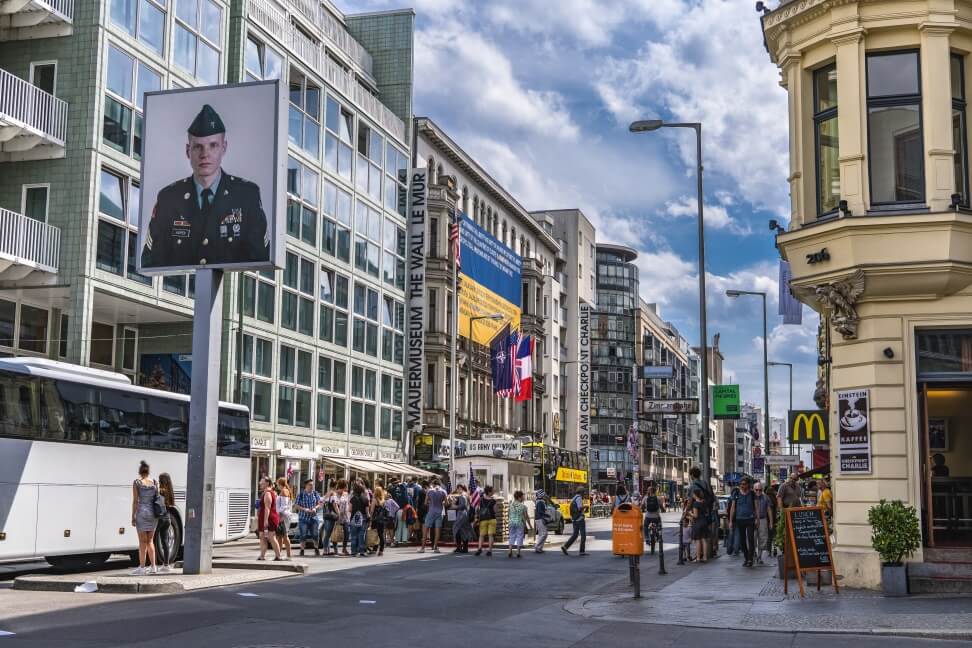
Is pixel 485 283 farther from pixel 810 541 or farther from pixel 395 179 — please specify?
pixel 810 541

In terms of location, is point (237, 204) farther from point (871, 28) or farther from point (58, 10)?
point (58, 10)

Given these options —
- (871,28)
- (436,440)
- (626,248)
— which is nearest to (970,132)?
(871,28)

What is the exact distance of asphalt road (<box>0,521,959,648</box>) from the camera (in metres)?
11.8

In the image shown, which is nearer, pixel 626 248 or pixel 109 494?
pixel 109 494

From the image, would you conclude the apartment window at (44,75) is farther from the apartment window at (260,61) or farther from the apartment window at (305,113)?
the apartment window at (305,113)

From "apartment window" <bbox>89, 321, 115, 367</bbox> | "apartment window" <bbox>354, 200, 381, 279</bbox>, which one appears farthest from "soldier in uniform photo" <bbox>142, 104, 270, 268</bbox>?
"apartment window" <bbox>354, 200, 381, 279</bbox>

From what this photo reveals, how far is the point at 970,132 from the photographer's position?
18.0 meters

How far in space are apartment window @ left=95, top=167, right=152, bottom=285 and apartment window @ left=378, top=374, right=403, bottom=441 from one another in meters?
21.4

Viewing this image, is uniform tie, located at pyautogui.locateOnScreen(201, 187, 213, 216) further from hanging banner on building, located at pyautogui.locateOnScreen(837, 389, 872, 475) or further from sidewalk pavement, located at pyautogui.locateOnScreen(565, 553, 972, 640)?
hanging banner on building, located at pyautogui.locateOnScreen(837, 389, 872, 475)

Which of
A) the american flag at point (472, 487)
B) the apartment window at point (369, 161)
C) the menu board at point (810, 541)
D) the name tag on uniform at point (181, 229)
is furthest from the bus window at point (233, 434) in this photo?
the apartment window at point (369, 161)

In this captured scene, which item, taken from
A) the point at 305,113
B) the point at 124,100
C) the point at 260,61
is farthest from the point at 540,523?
the point at 305,113

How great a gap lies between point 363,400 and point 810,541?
1462 inches

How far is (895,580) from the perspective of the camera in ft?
54.9

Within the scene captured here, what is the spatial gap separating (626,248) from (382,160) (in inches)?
3663
